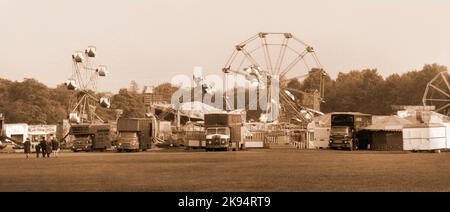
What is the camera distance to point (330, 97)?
137625mm

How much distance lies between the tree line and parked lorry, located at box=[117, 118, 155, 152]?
47361 mm

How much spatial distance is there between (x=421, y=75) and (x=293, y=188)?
110280 mm

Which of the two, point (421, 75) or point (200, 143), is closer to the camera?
point (200, 143)

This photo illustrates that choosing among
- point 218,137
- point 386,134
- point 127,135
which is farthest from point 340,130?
point 127,135

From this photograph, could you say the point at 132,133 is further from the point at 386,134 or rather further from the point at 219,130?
the point at 386,134

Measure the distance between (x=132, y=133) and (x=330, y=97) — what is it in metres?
74.9

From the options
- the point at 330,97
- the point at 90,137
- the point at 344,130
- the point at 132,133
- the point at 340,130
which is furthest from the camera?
the point at 330,97

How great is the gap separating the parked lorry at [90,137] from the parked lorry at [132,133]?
19.5 feet

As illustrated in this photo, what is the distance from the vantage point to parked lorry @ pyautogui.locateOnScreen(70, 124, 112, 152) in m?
72.8

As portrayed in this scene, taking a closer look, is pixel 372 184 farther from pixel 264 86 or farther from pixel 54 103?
pixel 54 103

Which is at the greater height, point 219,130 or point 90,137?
point 219,130

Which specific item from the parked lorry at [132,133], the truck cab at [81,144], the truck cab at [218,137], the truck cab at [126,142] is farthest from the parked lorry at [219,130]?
the truck cab at [81,144]
